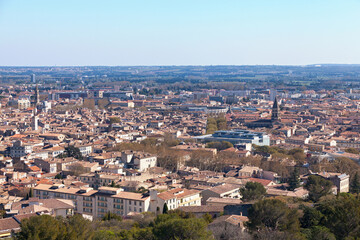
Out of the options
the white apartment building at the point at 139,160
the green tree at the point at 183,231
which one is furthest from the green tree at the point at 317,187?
the white apartment building at the point at 139,160

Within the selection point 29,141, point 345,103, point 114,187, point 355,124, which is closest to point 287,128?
point 355,124

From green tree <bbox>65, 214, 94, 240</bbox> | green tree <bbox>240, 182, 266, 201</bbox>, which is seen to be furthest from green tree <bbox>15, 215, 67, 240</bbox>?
green tree <bbox>240, 182, 266, 201</bbox>

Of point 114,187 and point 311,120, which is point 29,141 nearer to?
point 114,187

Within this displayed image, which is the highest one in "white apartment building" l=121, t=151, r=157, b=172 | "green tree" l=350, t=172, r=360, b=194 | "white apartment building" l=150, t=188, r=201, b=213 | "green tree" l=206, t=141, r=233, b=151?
"white apartment building" l=150, t=188, r=201, b=213

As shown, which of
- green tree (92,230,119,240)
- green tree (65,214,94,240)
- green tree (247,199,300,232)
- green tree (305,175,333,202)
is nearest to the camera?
A: green tree (65,214,94,240)

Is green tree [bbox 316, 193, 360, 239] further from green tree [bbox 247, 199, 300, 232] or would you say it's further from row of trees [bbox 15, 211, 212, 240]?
row of trees [bbox 15, 211, 212, 240]

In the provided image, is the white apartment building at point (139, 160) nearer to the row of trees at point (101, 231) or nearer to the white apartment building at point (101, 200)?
the white apartment building at point (101, 200)

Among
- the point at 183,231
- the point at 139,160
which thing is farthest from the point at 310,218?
the point at 139,160
